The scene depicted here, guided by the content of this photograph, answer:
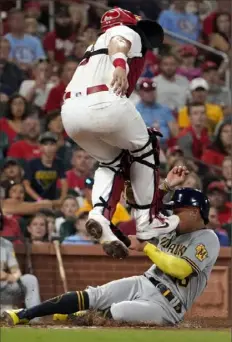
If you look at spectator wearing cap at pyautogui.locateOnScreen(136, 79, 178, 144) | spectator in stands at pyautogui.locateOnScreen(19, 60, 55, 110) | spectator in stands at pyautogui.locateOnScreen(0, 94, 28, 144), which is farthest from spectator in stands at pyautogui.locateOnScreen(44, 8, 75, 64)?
spectator wearing cap at pyautogui.locateOnScreen(136, 79, 178, 144)

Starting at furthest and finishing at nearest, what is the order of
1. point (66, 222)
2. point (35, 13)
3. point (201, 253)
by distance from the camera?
point (35, 13) < point (66, 222) < point (201, 253)

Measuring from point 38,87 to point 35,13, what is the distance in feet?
5.13

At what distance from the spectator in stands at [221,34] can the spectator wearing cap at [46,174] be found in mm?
3812

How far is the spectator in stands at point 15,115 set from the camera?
1466 centimetres

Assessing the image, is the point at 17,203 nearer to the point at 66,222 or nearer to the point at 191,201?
the point at 66,222

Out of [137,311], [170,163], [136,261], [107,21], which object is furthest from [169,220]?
[170,163]

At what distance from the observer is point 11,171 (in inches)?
540

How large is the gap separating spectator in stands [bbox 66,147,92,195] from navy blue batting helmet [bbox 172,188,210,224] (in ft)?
16.9

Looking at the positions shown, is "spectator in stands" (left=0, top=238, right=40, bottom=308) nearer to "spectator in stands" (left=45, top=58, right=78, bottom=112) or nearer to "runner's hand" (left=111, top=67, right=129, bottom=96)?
"spectator in stands" (left=45, top=58, right=78, bottom=112)

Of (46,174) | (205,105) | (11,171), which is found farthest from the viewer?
(205,105)

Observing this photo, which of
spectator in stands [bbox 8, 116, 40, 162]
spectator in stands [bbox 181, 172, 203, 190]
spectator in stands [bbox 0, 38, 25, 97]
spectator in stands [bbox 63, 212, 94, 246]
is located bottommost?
spectator in stands [bbox 63, 212, 94, 246]

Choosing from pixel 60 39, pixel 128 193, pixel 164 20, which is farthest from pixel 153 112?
pixel 128 193

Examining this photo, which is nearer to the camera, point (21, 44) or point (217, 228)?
point (217, 228)

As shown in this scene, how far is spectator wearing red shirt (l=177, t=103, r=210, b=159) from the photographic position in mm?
15047
